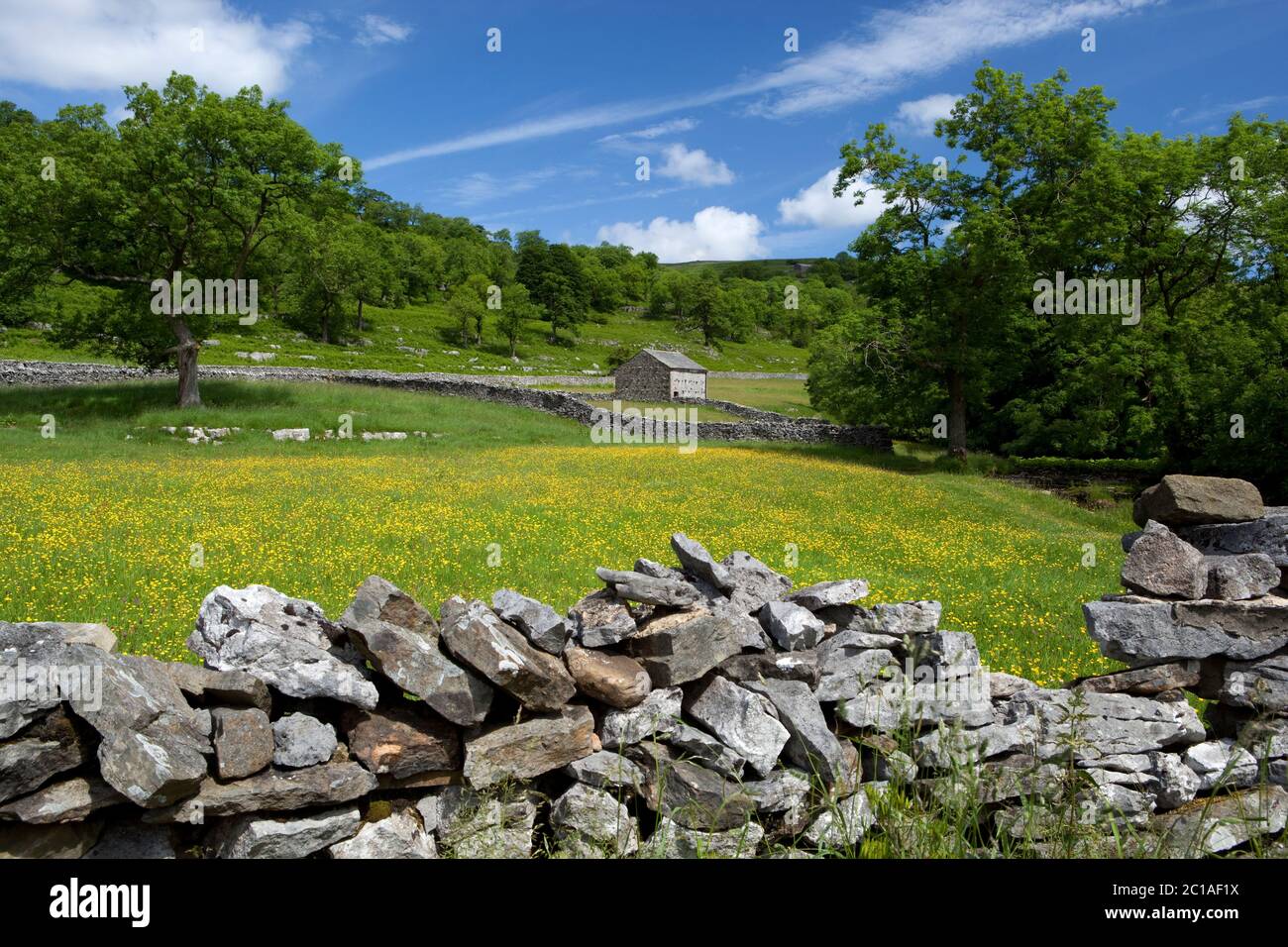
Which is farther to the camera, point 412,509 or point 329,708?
point 412,509

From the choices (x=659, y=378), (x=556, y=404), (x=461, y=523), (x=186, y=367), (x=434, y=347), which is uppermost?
(x=434, y=347)

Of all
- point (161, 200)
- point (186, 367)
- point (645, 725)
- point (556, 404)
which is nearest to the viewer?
point (645, 725)

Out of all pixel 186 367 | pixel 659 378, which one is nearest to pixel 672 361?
pixel 659 378

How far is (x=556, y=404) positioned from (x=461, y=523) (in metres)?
32.2

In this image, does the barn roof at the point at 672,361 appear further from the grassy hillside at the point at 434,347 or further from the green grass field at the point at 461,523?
the green grass field at the point at 461,523

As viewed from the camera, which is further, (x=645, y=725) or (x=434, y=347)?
(x=434, y=347)

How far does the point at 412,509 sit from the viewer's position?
62.5 feet

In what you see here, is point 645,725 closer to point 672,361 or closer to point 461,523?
point 461,523

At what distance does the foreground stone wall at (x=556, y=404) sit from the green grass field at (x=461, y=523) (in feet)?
29.2

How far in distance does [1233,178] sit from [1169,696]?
41.2m

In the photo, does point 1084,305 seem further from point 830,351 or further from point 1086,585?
point 1086,585

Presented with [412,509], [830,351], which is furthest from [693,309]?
[412,509]

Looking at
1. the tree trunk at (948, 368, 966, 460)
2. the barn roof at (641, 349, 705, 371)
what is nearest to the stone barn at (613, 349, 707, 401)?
the barn roof at (641, 349, 705, 371)

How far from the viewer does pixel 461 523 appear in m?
17.8
